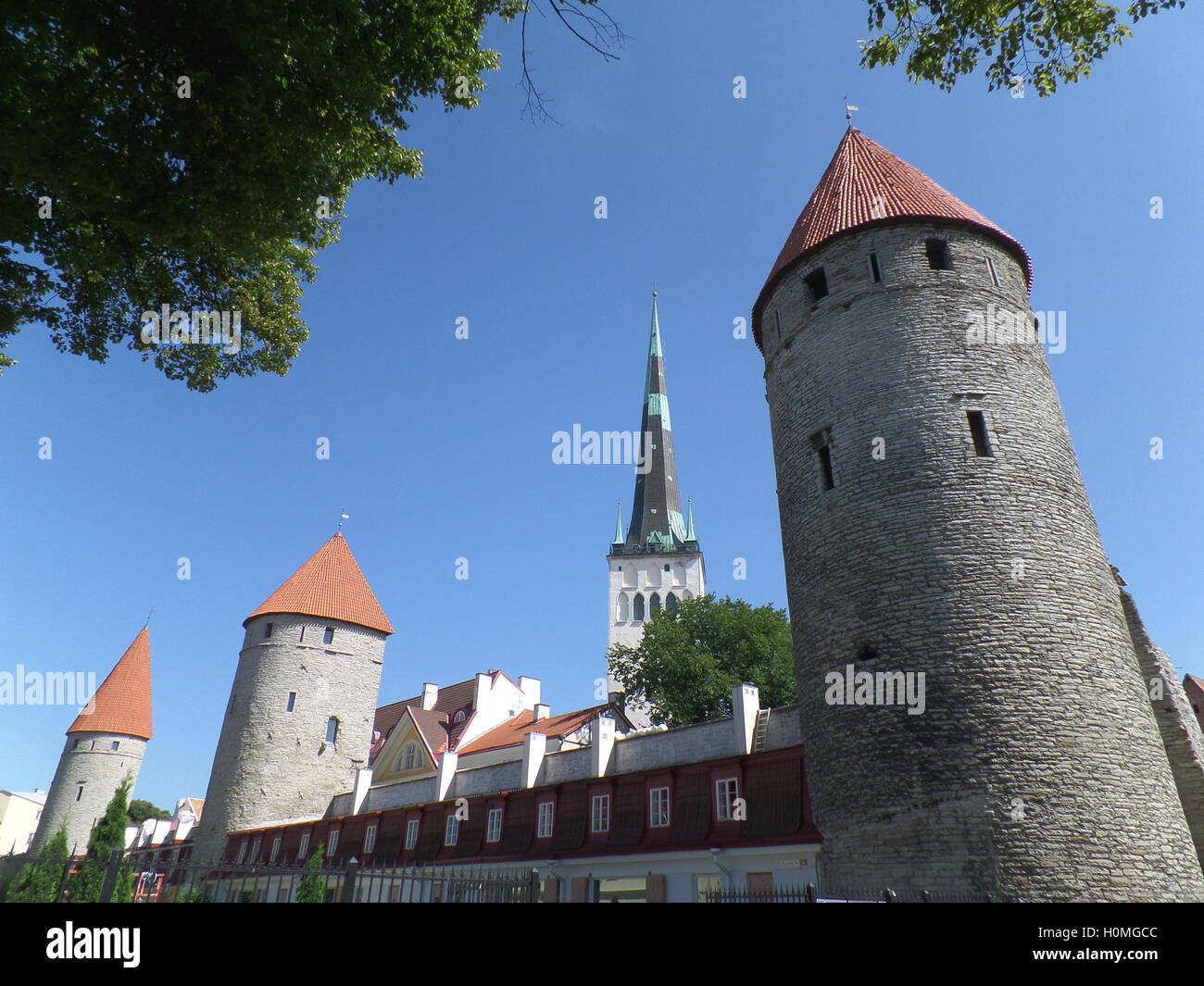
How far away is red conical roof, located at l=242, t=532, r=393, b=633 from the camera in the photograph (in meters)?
34.2

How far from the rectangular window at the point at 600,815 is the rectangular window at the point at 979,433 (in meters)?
12.4

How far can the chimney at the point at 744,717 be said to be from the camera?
57.8 ft

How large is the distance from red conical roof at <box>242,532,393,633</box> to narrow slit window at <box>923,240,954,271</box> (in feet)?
97.5

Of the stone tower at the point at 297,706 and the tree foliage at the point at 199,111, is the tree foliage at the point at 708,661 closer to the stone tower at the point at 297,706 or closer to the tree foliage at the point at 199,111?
the stone tower at the point at 297,706

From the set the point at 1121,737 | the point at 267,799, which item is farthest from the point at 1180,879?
the point at 267,799

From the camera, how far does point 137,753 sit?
46.5 metres

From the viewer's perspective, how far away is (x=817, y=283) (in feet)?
49.1

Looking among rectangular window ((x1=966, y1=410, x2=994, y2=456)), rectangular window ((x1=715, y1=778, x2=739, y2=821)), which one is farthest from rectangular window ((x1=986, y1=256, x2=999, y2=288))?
rectangular window ((x1=715, y1=778, x2=739, y2=821))

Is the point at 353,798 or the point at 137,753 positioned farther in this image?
the point at 137,753

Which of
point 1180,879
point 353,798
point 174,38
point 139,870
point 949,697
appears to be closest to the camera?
point 139,870

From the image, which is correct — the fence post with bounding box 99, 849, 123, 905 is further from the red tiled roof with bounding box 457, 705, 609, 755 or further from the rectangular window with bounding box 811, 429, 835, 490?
the red tiled roof with bounding box 457, 705, 609, 755

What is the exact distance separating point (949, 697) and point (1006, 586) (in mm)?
1947
